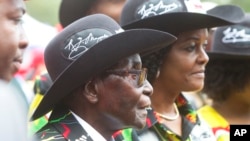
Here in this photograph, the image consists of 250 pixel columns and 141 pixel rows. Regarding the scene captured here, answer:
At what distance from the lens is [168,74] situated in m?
3.21

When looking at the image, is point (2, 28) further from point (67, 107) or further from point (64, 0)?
point (64, 0)

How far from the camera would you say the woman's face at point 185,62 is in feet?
10.4

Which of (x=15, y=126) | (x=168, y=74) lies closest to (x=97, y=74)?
(x=168, y=74)

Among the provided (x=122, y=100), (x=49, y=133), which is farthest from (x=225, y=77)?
(x=49, y=133)

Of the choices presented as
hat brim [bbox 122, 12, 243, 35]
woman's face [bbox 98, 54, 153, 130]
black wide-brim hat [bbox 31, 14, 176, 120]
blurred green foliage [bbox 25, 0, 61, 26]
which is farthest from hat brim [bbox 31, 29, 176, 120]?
blurred green foliage [bbox 25, 0, 61, 26]

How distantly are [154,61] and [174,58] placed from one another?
110mm

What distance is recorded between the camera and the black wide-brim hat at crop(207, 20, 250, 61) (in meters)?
4.29
